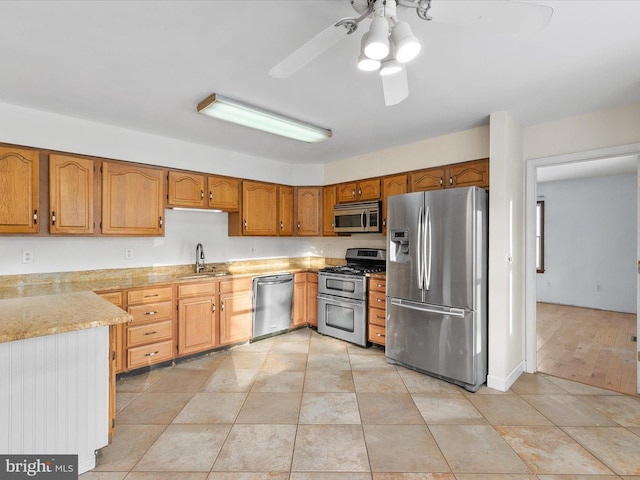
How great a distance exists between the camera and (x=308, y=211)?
15.7ft

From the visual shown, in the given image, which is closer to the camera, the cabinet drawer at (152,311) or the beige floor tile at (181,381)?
the beige floor tile at (181,381)

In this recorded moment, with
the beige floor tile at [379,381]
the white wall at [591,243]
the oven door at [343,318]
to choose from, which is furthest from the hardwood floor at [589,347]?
the oven door at [343,318]

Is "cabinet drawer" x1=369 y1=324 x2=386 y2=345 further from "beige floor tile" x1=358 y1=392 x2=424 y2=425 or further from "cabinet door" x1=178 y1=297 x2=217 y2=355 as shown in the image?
"cabinet door" x1=178 y1=297 x2=217 y2=355

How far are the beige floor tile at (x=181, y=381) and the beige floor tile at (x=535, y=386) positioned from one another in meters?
2.81

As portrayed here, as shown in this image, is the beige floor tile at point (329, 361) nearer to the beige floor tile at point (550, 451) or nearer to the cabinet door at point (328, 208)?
the beige floor tile at point (550, 451)

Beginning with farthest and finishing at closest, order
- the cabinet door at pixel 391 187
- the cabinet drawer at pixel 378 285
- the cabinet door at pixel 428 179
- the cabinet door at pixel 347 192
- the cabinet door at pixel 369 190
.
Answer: the cabinet door at pixel 347 192
the cabinet door at pixel 369 190
the cabinet door at pixel 391 187
the cabinet drawer at pixel 378 285
the cabinet door at pixel 428 179

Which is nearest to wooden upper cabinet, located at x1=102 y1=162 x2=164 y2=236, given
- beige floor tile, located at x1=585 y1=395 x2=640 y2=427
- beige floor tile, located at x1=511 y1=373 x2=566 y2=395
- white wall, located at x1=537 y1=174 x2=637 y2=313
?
beige floor tile, located at x1=511 y1=373 x2=566 y2=395

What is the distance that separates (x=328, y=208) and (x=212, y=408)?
2964mm

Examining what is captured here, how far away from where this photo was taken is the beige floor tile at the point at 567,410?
2.35 metres

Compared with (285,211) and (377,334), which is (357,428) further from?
(285,211)

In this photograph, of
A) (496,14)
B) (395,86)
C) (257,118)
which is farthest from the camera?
(257,118)

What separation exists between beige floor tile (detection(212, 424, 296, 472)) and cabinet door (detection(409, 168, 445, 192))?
2719mm

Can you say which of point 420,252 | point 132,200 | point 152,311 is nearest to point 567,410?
point 420,252

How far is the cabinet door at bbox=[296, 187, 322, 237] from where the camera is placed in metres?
4.76
